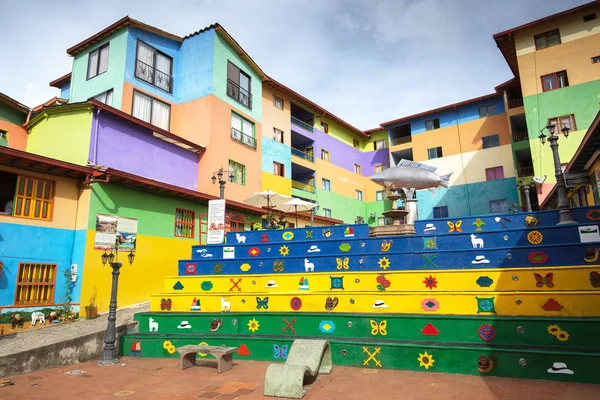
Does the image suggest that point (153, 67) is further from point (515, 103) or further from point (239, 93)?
point (515, 103)

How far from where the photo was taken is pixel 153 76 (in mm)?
21484

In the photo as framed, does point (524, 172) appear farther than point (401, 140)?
No

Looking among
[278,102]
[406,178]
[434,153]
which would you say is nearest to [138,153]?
[406,178]

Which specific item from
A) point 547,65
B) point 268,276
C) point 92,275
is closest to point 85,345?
point 92,275

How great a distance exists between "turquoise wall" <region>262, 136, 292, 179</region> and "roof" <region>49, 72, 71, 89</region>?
42.6ft

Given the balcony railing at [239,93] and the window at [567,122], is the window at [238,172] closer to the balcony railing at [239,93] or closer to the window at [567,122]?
the balcony railing at [239,93]

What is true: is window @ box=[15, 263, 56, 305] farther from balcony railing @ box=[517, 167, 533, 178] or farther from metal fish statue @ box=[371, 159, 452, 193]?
balcony railing @ box=[517, 167, 533, 178]

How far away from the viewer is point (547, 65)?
24.3 metres

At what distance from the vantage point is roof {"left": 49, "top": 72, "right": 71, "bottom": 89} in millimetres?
24469

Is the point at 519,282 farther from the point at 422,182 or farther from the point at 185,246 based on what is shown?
the point at 185,246

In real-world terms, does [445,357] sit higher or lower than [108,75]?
lower

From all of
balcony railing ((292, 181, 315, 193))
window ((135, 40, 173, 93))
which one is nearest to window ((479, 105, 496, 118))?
balcony railing ((292, 181, 315, 193))

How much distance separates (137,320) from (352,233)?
686cm

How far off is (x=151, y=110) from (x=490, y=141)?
25206 mm
